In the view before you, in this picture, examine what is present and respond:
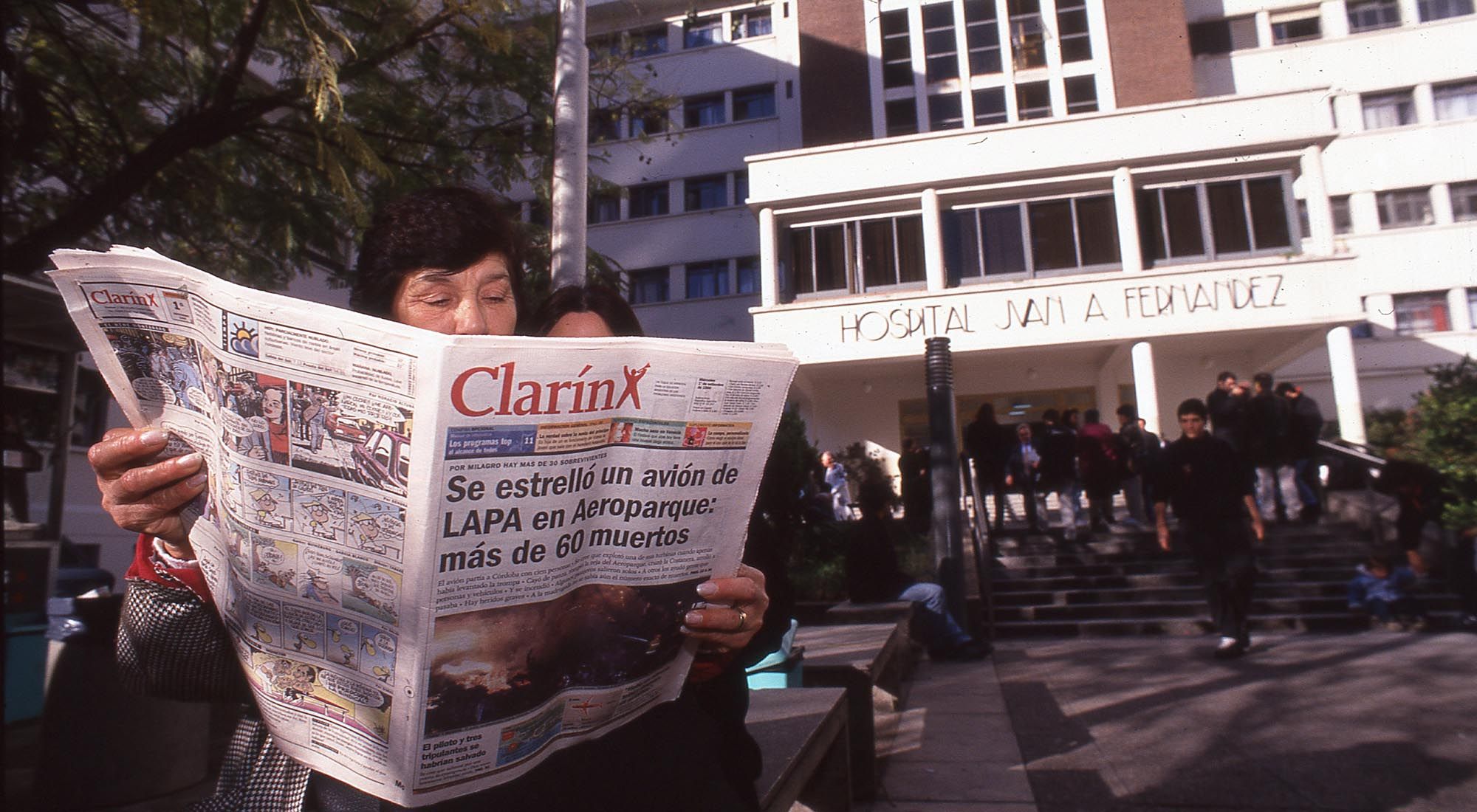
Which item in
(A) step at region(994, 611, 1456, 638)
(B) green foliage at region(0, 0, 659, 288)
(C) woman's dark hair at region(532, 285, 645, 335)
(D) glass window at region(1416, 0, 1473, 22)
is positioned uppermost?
(D) glass window at region(1416, 0, 1473, 22)

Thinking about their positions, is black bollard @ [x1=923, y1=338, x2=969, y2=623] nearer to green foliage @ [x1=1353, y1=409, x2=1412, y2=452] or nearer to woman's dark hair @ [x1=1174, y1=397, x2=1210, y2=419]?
woman's dark hair @ [x1=1174, y1=397, x2=1210, y2=419]

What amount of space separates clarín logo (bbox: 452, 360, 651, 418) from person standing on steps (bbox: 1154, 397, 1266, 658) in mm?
6695

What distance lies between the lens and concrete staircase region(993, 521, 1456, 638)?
9.27 metres

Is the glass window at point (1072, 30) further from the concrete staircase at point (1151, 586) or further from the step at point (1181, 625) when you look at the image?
the step at point (1181, 625)

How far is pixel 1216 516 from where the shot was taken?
6.96 meters

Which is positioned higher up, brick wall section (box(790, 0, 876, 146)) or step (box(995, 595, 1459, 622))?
brick wall section (box(790, 0, 876, 146))

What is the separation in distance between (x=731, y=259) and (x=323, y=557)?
24.7m

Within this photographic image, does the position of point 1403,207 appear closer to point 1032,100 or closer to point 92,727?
point 1032,100

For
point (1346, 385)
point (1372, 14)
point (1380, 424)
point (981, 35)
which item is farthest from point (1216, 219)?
point (1372, 14)

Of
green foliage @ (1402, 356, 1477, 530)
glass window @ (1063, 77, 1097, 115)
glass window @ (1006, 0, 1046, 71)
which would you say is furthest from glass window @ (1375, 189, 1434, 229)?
green foliage @ (1402, 356, 1477, 530)

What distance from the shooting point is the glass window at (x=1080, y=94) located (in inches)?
918

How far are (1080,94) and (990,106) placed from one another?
7.44ft

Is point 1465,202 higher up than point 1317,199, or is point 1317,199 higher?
point 1465,202

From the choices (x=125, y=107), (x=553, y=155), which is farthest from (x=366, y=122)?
(x=553, y=155)
